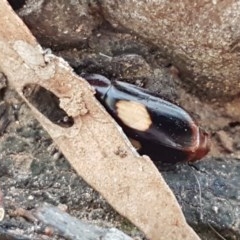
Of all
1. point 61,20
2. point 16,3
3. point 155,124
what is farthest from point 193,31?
point 16,3

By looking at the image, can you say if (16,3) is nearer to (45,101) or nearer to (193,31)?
(45,101)

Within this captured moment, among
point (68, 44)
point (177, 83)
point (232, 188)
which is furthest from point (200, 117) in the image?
point (68, 44)

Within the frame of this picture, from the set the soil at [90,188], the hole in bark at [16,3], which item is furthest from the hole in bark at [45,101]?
the hole in bark at [16,3]

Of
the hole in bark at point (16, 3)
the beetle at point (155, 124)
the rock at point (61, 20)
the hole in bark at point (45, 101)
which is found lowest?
the beetle at point (155, 124)

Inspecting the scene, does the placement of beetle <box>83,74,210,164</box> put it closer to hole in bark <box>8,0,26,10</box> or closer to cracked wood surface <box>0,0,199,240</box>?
cracked wood surface <box>0,0,199,240</box>

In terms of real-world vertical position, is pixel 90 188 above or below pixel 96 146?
below

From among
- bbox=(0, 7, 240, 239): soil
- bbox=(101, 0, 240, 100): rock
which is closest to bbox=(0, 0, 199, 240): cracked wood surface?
bbox=(0, 7, 240, 239): soil

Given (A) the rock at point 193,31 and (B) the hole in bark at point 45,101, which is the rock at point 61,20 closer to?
(A) the rock at point 193,31
